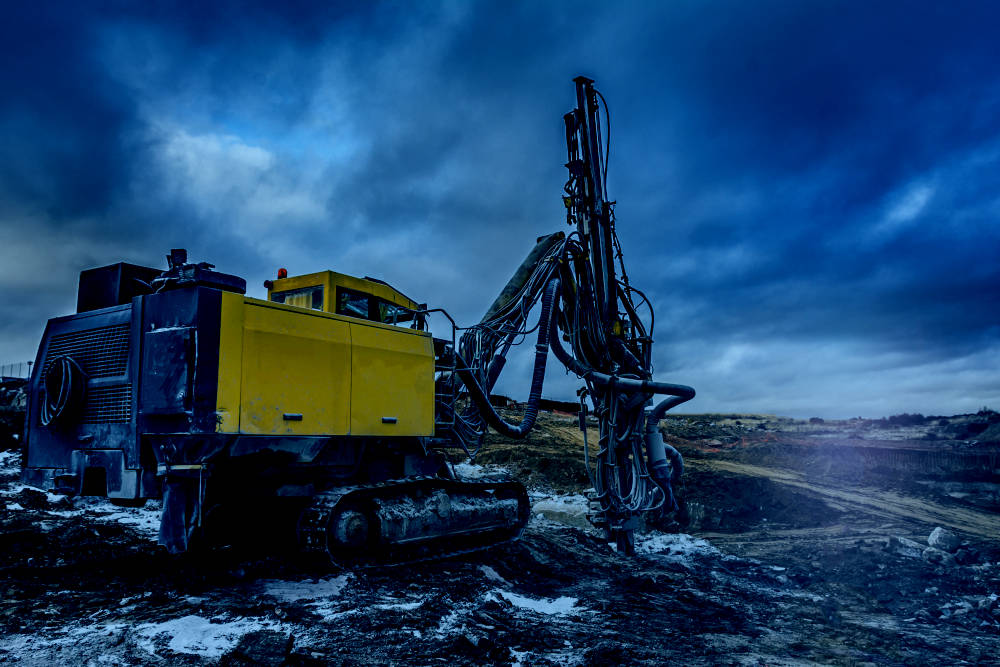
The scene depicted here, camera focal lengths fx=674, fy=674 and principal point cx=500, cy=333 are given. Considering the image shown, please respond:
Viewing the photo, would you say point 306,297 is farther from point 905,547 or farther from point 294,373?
point 905,547

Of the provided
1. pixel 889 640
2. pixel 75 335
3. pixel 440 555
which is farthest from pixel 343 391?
pixel 889 640

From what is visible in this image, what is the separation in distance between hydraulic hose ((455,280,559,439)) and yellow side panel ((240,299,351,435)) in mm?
1829

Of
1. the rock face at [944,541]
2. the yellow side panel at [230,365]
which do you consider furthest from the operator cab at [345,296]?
the rock face at [944,541]

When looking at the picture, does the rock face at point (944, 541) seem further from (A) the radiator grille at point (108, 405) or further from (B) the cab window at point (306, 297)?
(A) the radiator grille at point (108, 405)

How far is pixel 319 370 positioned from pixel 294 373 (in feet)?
0.85

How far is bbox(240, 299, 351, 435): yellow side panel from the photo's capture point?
18.3 feet

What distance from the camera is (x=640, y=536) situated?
32.2ft

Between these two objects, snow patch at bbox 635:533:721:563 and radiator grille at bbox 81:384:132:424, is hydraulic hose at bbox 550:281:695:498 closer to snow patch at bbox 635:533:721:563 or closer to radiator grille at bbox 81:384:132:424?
snow patch at bbox 635:533:721:563

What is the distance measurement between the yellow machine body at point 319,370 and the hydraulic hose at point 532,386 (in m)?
0.65

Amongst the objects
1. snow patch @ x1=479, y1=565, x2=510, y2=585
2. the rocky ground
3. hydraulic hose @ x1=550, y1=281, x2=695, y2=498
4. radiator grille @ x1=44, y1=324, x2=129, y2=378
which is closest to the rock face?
the rocky ground

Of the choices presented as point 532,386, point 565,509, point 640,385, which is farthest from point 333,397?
point 565,509

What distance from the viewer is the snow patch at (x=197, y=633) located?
4.43m

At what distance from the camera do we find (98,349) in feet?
20.2

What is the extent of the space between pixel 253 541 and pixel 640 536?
5.45 meters
